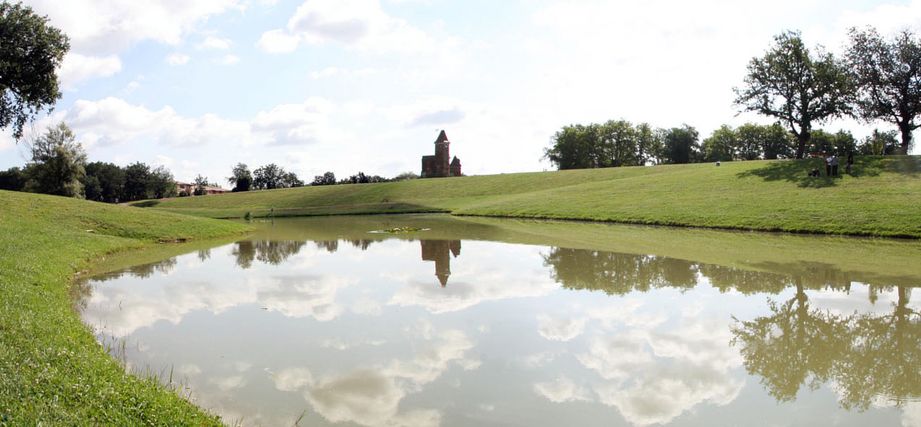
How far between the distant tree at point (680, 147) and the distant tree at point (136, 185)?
122624 millimetres

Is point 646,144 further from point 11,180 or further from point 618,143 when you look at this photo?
point 11,180

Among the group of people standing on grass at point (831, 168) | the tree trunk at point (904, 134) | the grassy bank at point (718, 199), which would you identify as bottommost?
the grassy bank at point (718, 199)

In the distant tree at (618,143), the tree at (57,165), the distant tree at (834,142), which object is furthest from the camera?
the distant tree at (618,143)

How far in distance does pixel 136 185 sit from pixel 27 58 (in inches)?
4482

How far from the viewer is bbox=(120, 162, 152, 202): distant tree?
132125mm

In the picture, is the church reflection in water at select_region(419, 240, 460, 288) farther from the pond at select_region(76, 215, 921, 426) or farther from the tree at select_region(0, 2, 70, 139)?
the tree at select_region(0, 2, 70, 139)

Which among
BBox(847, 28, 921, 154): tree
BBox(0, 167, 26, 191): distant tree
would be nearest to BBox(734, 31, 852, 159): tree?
BBox(847, 28, 921, 154): tree

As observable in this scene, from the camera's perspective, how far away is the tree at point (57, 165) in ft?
292

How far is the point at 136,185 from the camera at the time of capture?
133250mm

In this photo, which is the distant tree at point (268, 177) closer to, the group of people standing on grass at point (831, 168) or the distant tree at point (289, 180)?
the distant tree at point (289, 180)

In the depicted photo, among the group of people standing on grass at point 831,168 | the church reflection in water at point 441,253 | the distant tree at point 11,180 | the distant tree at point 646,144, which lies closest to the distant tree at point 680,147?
the distant tree at point 646,144

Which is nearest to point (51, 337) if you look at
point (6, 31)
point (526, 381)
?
point (526, 381)

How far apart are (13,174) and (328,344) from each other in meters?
168

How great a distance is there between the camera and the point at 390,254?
2412 centimetres
